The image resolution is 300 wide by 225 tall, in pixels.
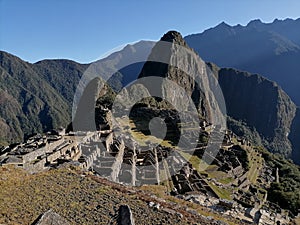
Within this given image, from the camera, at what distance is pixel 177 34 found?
5989 inches

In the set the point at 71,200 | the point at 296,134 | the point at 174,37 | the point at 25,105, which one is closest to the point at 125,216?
the point at 71,200

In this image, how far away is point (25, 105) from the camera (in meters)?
157

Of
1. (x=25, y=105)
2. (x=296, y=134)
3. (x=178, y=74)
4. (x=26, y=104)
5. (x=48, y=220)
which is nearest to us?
(x=48, y=220)

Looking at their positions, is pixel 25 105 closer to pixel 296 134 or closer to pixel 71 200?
pixel 296 134

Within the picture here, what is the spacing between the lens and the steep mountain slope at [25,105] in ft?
439

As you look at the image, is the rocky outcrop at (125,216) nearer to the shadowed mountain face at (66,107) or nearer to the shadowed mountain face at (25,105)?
the shadowed mountain face at (66,107)

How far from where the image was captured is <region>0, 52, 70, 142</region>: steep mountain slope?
134 m

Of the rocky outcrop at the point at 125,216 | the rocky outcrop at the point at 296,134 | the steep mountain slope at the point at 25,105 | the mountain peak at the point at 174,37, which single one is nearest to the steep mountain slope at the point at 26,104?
the steep mountain slope at the point at 25,105

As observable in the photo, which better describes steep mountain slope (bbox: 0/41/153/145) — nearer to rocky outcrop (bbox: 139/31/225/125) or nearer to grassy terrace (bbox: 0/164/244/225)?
rocky outcrop (bbox: 139/31/225/125)

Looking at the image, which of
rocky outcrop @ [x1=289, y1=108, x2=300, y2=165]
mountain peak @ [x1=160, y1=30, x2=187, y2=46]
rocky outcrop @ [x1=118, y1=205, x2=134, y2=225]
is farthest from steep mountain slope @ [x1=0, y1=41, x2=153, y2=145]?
rocky outcrop @ [x1=118, y1=205, x2=134, y2=225]

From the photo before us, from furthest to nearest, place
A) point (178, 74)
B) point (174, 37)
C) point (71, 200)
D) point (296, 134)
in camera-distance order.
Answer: point (296, 134) → point (174, 37) → point (178, 74) → point (71, 200)

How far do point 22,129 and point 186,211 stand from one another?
135037mm

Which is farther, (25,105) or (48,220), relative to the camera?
(25,105)

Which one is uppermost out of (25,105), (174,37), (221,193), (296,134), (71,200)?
(174,37)
